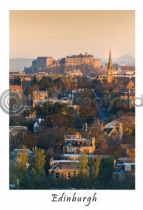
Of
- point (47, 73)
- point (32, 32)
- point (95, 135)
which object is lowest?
point (95, 135)

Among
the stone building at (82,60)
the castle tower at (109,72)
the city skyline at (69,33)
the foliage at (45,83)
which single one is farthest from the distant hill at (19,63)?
the castle tower at (109,72)

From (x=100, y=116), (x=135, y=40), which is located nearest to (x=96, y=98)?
(x=100, y=116)

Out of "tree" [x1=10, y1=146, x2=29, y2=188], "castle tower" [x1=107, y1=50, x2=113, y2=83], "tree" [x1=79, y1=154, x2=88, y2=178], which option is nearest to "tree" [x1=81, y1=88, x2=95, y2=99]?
"castle tower" [x1=107, y1=50, x2=113, y2=83]

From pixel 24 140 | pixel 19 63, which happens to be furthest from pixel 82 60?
pixel 24 140

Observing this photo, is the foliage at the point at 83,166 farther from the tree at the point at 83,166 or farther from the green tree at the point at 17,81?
the green tree at the point at 17,81

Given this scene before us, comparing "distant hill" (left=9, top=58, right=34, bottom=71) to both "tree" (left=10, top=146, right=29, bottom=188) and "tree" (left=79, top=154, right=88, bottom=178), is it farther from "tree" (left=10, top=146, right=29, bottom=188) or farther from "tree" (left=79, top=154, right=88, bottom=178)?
"tree" (left=79, top=154, right=88, bottom=178)
